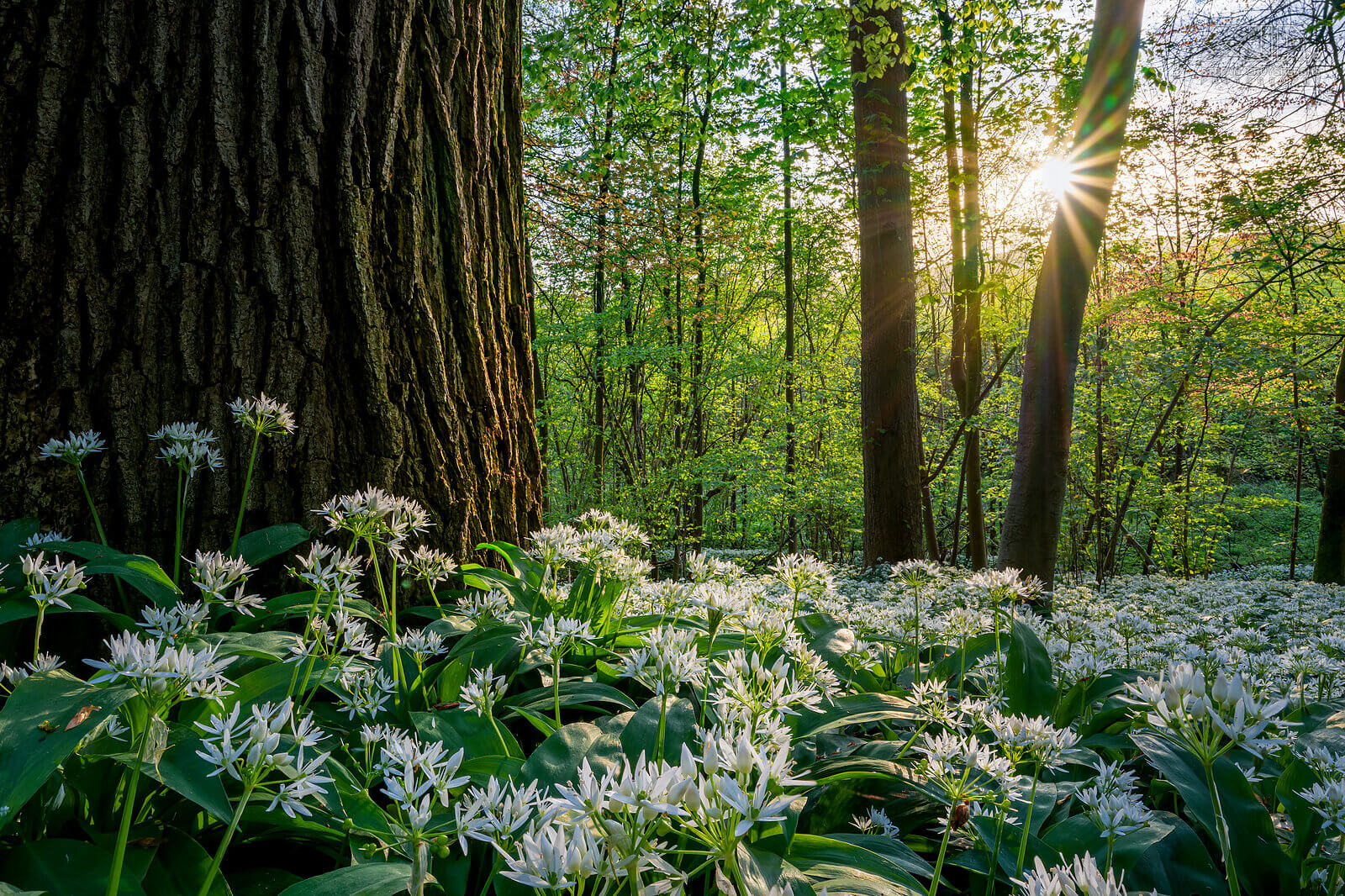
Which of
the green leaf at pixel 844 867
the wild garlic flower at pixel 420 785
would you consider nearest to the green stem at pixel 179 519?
the wild garlic flower at pixel 420 785

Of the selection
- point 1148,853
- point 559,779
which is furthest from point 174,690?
point 1148,853

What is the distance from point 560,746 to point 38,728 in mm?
647

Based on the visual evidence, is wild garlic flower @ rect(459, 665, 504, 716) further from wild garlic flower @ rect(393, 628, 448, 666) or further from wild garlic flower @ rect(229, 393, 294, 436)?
wild garlic flower @ rect(229, 393, 294, 436)

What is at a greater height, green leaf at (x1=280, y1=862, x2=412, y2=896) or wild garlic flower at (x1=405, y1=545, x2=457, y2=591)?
wild garlic flower at (x1=405, y1=545, x2=457, y2=591)

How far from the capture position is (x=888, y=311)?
6184mm

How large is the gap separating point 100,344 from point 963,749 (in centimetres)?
209

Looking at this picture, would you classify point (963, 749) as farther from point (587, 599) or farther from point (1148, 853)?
point (587, 599)

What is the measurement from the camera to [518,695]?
145 centimetres

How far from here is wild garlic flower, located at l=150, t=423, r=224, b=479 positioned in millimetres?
1397

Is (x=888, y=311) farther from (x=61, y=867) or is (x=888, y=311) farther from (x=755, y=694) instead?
(x=61, y=867)

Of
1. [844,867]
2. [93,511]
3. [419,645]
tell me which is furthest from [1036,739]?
[93,511]

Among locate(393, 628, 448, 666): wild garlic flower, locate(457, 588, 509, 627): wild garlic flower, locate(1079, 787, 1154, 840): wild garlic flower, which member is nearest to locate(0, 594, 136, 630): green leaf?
locate(393, 628, 448, 666): wild garlic flower

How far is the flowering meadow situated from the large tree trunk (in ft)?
0.38

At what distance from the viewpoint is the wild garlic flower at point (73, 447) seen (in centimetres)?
139
